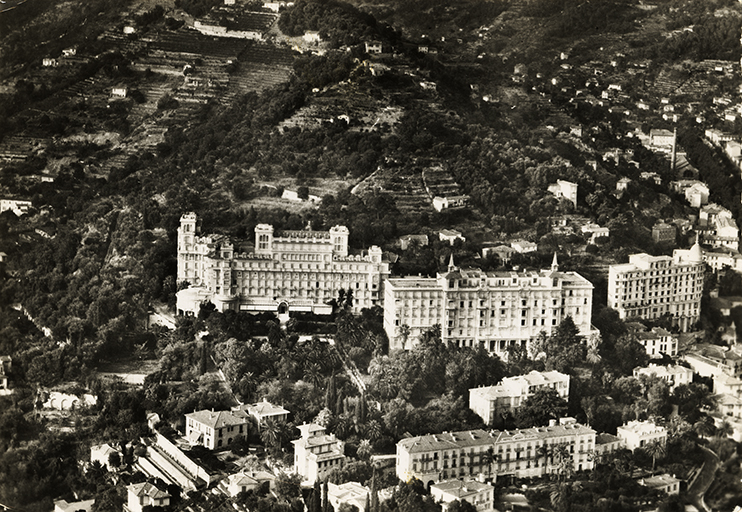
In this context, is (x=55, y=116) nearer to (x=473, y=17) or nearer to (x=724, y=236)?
(x=473, y=17)

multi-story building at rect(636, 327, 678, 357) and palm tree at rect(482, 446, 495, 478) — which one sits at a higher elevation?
multi-story building at rect(636, 327, 678, 357)

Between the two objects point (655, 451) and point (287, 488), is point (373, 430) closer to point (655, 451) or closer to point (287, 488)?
point (287, 488)

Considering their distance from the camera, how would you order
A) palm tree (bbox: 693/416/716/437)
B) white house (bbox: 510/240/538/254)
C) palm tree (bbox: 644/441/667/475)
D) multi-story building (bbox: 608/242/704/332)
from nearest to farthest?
palm tree (bbox: 644/441/667/475)
palm tree (bbox: 693/416/716/437)
multi-story building (bbox: 608/242/704/332)
white house (bbox: 510/240/538/254)

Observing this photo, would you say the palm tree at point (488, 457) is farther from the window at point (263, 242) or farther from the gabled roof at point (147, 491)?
the window at point (263, 242)

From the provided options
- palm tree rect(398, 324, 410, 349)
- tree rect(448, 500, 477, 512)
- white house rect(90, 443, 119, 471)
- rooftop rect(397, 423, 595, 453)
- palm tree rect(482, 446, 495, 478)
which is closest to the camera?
tree rect(448, 500, 477, 512)

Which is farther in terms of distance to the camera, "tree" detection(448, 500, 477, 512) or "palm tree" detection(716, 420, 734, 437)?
"palm tree" detection(716, 420, 734, 437)

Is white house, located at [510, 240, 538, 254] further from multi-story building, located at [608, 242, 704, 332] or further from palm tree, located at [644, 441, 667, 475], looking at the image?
palm tree, located at [644, 441, 667, 475]

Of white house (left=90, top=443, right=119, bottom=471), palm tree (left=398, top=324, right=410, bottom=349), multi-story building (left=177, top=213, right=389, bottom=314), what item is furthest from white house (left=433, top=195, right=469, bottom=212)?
white house (left=90, top=443, right=119, bottom=471)

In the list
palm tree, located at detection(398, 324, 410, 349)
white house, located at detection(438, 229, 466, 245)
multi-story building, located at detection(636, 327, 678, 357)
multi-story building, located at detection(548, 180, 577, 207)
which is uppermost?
multi-story building, located at detection(548, 180, 577, 207)
